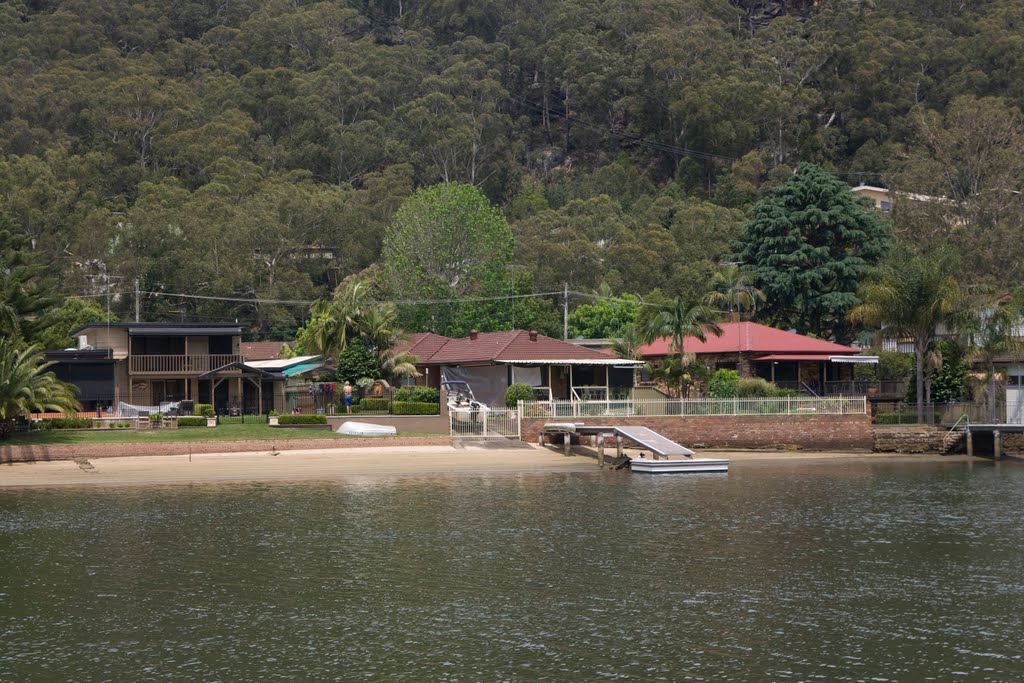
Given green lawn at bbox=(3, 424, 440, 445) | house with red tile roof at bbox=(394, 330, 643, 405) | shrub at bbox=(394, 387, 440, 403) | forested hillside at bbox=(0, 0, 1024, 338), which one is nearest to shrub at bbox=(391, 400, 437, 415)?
shrub at bbox=(394, 387, 440, 403)

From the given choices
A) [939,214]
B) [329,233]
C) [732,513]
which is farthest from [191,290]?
[732,513]

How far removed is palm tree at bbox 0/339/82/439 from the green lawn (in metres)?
1.16

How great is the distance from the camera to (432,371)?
71.3 metres

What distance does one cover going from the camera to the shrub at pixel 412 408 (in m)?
61.6

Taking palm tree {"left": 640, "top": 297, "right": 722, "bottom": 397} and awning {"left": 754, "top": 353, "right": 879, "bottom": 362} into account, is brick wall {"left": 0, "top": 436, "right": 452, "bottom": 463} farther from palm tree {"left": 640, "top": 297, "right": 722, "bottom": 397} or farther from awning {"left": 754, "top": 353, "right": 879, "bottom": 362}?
awning {"left": 754, "top": 353, "right": 879, "bottom": 362}

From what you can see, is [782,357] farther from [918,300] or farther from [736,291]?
[736,291]

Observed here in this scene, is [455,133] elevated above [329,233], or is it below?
above

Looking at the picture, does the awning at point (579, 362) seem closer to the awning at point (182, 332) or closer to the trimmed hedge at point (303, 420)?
the trimmed hedge at point (303, 420)

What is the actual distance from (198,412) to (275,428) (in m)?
7.32

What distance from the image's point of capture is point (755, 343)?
71812 millimetres

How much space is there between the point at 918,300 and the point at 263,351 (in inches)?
→ 2132

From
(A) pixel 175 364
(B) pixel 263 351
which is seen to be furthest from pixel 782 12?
(A) pixel 175 364

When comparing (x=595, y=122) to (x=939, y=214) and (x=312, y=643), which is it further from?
(x=312, y=643)

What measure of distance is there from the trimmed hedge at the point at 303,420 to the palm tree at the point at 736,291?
29574 mm
